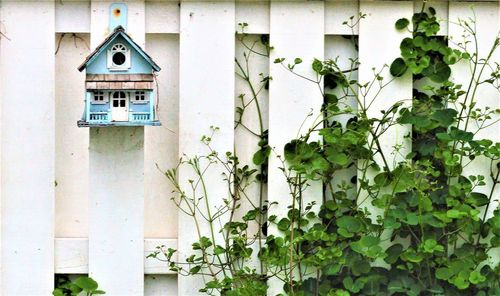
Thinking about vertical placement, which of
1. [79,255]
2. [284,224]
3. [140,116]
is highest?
[140,116]

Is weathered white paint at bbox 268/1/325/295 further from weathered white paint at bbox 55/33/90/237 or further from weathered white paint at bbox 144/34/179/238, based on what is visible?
weathered white paint at bbox 55/33/90/237

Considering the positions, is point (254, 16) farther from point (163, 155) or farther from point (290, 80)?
point (163, 155)

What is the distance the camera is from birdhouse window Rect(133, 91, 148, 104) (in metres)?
3.22

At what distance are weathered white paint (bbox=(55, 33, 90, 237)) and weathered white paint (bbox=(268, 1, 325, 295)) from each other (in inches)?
26.5

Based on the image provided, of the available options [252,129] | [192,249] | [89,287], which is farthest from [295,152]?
[89,287]

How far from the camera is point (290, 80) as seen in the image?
11.3 feet

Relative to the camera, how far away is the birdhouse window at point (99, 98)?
321 centimetres

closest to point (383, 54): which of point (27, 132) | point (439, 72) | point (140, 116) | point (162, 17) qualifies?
point (439, 72)

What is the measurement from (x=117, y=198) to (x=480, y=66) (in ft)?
4.55

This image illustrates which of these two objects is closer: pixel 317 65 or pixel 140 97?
pixel 140 97

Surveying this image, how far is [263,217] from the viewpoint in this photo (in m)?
3.49

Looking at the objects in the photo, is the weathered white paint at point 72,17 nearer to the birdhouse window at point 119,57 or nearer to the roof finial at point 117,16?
→ the roof finial at point 117,16

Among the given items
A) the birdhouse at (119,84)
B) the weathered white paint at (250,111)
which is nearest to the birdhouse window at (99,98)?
the birdhouse at (119,84)

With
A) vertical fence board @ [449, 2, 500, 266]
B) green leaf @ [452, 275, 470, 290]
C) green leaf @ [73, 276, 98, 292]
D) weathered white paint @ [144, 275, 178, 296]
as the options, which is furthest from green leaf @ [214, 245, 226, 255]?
vertical fence board @ [449, 2, 500, 266]
